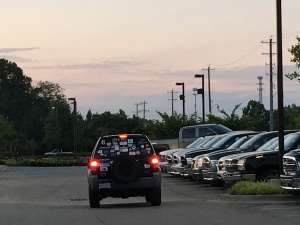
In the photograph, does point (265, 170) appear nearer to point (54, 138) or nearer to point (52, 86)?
point (54, 138)

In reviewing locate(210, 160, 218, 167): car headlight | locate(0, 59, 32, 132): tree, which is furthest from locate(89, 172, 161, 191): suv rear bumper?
locate(0, 59, 32, 132): tree

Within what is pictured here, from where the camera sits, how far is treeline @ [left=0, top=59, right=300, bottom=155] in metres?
69.2

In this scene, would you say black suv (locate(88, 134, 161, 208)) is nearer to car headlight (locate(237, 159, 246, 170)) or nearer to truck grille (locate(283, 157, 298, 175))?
truck grille (locate(283, 157, 298, 175))

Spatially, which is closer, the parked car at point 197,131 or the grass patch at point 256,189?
the grass patch at point 256,189

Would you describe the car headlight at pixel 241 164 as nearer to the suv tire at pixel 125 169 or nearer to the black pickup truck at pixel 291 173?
the black pickup truck at pixel 291 173

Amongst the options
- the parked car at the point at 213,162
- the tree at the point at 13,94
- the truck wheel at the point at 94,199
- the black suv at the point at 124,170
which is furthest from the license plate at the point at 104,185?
the tree at the point at 13,94

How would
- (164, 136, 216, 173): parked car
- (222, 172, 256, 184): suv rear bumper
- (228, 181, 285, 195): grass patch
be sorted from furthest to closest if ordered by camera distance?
(164, 136, 216, 173): parked car < (222, 172, 256, 184): suv rear bumper < (228, 181, 285, 195): grass patch

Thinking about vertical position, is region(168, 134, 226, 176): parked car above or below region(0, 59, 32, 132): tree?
below

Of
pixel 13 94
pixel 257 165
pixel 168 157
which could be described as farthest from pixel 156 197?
pixel 13 94

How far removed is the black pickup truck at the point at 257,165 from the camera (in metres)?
24.1

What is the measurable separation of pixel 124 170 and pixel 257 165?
4.90m

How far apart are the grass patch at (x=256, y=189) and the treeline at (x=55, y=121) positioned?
130 ft

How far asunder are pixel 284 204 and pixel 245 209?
149 centimetres

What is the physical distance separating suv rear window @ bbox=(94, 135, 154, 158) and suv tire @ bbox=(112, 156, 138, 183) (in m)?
0.22
